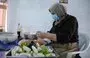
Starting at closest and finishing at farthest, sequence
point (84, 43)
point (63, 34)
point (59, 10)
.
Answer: point (63, 34) < point (59, 10) < point (84, 43)

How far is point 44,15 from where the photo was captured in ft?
12.5

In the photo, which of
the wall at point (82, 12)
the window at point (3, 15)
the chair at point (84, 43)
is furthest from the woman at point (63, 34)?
the window at point (3, 15)

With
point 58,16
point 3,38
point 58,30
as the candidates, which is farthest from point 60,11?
point 3,38

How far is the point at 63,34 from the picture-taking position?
7.82ft

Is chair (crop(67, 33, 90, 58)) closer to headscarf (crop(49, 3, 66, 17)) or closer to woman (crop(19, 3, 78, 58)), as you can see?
woman (crop(19, 3, 78, 58))

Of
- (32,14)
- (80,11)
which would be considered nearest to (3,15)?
(32,14)

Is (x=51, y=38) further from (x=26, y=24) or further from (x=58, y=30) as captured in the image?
(x=26, y=24)

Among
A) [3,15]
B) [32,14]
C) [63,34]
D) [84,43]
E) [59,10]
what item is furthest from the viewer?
[3,15]

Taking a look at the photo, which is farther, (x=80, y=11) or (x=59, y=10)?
(x=80, y=11)

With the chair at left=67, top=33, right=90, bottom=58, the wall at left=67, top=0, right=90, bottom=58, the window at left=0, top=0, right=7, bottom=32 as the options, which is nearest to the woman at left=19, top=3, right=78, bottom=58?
the chair at left=67, top=33, right=90, bottom=58

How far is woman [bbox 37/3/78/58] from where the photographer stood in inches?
93.8

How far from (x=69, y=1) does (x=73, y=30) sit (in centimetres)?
151

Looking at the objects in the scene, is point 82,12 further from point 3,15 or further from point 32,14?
A: point 3,15

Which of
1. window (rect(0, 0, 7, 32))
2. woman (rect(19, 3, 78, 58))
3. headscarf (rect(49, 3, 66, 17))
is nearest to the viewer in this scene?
woman (rect(19, 3, 78, 58))
